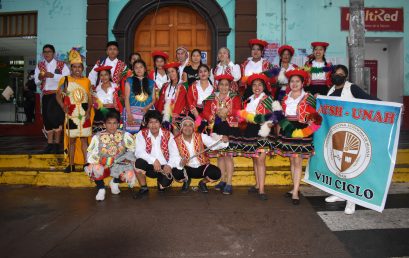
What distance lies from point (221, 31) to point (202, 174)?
534 centimetres

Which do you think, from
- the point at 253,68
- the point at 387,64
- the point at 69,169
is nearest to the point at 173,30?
the point at 253,68

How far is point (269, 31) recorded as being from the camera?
975 cm

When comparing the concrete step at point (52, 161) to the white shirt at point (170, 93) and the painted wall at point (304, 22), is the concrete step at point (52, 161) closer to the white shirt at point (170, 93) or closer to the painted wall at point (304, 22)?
the white shirt at point (170, 93)

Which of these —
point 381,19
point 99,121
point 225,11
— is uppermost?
point 225,11

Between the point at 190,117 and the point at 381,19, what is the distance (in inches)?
283

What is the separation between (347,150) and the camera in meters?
4.70

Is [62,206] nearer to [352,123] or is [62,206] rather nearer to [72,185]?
[72,185]

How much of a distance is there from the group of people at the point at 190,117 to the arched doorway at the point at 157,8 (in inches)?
131

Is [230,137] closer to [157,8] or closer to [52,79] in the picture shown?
[52,79]

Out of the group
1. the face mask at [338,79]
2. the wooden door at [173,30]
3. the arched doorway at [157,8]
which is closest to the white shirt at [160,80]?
the face mask at [338,79]

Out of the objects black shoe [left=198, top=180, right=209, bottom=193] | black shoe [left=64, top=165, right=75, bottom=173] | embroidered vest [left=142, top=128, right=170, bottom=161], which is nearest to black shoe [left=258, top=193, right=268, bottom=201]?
black shoe [left=198, top=180, right=209, bottom=193]

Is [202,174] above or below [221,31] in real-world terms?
below

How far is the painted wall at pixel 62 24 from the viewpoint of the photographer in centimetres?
983

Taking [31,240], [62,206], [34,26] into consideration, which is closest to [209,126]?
[62,206]
